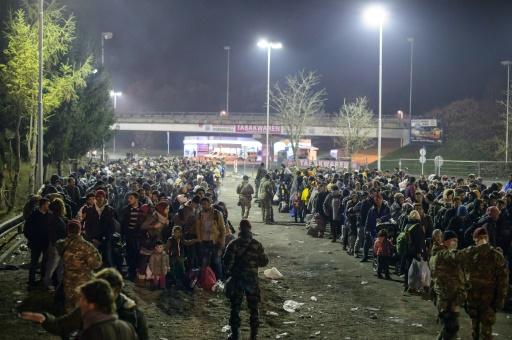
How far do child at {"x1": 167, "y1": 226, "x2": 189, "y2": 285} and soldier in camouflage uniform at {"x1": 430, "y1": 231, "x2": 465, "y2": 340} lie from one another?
4.90m

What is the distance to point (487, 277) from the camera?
7492mm

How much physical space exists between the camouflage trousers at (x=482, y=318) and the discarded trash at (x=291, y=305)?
11.4 feet

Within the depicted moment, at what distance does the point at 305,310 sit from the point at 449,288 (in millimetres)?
3349

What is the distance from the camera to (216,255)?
36.9 feet

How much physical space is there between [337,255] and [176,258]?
590 centimetres

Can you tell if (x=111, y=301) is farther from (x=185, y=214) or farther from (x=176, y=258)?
(x=185, y=214)

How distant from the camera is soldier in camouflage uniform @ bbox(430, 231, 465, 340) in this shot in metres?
7.59


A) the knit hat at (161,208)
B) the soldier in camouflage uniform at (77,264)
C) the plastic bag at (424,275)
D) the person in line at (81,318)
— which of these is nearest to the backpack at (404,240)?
the plastic bag at (424,275)

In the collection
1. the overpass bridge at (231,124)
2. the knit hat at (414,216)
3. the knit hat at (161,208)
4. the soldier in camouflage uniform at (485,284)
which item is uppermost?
the overpass bridge at (231,124)

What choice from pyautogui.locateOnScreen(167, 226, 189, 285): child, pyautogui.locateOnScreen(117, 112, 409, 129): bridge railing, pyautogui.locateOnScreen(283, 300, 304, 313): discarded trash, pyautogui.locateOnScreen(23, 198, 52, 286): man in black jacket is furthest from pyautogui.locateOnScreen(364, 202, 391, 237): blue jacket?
pyautogui.locateOnScreen(117, 112, 409, 129): bridge railing

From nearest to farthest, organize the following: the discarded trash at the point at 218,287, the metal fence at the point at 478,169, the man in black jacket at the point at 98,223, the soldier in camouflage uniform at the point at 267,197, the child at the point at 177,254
A: the man in black jacket at the point at 98,223 < the child at the point at 177,254 < the discarded trash at the point at 218,287 < the soldier in camouflage uniform at the point at 267,197 < the metal fence at the point at 478,169

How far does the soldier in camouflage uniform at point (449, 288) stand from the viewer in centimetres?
759

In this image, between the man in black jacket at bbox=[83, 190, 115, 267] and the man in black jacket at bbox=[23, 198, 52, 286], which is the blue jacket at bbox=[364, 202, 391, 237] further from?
the man in black jacket at bbox=[23, 198, 52, 286]

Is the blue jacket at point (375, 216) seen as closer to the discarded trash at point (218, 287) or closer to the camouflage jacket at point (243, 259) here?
the discarded trash at point (218, 287)
